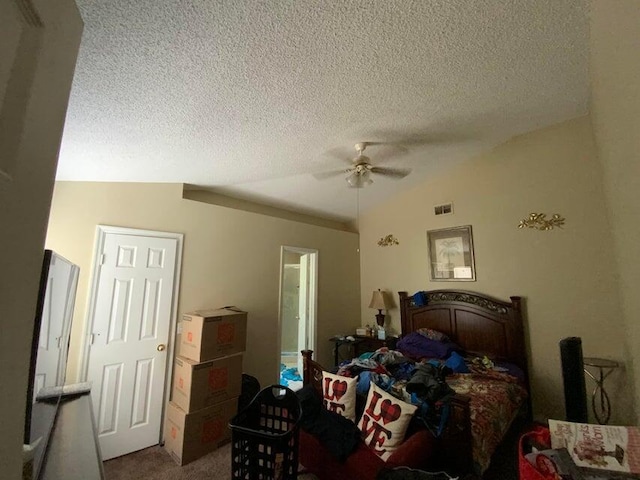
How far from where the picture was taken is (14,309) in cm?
44

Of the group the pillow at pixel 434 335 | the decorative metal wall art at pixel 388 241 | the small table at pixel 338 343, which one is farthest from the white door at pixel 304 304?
the pillow at pixel 434 335

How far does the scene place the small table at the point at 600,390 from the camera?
8.24 ft

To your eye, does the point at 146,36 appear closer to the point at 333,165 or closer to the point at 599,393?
the point at 333,165

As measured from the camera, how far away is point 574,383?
6.68ft

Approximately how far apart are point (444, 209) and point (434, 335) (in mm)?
1675

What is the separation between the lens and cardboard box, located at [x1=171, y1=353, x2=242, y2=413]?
7.80ft

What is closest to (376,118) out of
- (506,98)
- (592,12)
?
(506,98)

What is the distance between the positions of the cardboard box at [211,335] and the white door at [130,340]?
270 mm

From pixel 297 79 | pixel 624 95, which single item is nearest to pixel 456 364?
pixel 624 95

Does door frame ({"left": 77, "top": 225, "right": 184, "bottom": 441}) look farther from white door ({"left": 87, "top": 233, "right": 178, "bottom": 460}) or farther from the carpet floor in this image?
the carpet floor

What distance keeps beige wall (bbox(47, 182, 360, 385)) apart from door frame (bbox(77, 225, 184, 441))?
1.7 inches

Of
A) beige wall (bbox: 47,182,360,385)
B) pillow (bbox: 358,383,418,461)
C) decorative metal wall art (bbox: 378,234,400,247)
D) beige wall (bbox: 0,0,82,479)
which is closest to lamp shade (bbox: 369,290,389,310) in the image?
beige wall (bbox: 47,182,360,385)

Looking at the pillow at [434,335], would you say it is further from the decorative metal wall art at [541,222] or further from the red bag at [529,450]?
the red bag at [529,450]

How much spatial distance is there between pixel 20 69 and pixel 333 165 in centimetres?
257
